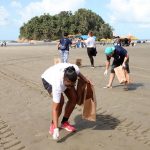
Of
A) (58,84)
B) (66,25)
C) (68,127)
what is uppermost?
(66,25)

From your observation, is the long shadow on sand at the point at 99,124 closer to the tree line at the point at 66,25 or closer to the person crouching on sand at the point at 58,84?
the person crouching on sand at the point at 58,84

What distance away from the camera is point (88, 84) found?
6562 mm

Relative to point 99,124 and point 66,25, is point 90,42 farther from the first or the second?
point 66,25

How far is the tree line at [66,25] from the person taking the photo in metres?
91.8

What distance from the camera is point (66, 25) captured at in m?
92.6

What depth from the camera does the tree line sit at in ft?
301

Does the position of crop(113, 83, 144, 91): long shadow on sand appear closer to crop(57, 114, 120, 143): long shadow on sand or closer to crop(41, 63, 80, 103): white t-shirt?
crop(57, 114, 120, 143): long shadow on sand

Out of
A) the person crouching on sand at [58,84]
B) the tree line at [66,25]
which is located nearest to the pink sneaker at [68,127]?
the person crouching on sand at [58,84]

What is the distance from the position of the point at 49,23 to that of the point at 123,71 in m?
83.6

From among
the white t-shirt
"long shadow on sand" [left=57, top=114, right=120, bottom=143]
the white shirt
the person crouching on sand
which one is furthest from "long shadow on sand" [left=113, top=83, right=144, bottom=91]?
the white shirt

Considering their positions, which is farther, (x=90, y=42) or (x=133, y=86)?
(x=90, y=42)

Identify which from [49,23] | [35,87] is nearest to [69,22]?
[49,23]

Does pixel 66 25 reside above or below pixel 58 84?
above

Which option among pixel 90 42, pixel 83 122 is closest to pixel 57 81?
A: pixel 83 122
